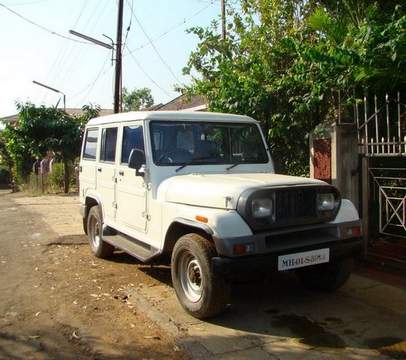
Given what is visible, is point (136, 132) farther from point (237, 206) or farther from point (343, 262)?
point (343, 262)

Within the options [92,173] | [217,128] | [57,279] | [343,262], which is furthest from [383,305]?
[92,173]

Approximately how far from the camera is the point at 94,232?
27.7 ft

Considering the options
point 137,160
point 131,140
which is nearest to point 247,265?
point 137,160

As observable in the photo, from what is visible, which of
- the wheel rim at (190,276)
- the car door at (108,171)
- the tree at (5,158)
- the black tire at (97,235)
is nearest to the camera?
the wheel rim at (190,276)

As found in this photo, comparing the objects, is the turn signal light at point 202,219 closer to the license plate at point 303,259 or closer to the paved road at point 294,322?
the license plate at point 303,259

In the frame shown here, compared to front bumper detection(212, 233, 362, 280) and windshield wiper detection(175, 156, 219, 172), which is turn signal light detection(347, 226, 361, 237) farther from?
windshield wiper detection(175, 156, 219, 172)

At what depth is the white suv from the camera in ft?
15.9

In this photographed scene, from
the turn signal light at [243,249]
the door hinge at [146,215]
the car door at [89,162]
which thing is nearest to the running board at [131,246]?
the door hinge at [146,215]

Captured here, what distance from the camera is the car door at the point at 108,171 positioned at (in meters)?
7.34

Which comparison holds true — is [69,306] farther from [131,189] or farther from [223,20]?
[223,20]

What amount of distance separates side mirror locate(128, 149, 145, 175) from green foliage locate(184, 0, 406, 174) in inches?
98.4

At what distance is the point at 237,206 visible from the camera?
4.85 meters

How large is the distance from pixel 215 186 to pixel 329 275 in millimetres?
1776

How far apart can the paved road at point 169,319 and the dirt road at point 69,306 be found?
0.01 m
